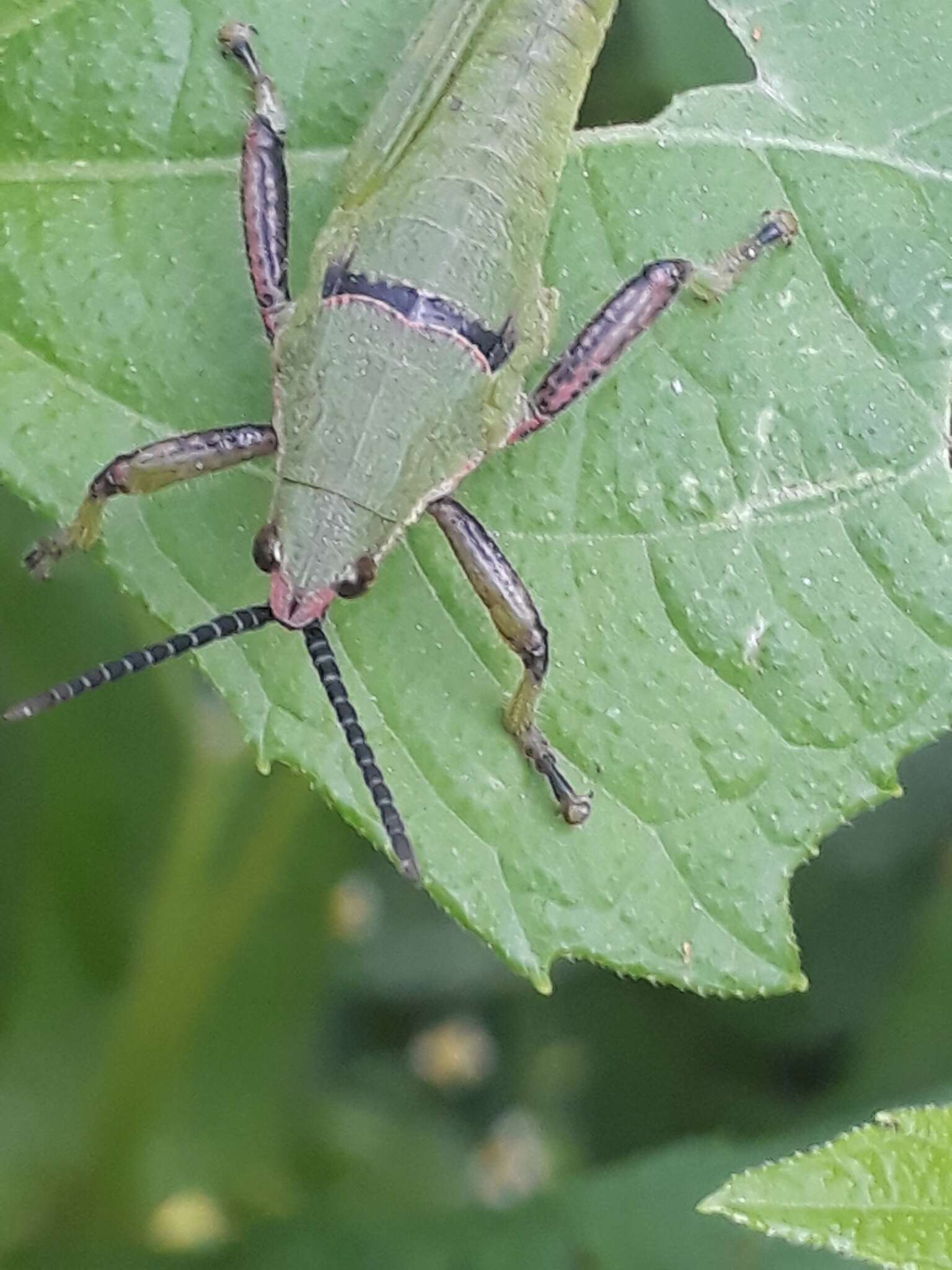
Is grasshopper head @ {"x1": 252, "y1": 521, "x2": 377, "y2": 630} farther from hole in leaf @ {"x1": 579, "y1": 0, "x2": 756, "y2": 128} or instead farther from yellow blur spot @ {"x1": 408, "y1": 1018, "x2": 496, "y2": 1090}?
yellow blur spot @ {"x1": 408, "y1": 1018, "x2": 496, "y2": 1090}

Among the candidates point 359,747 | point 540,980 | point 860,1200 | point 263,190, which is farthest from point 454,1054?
point 263,190

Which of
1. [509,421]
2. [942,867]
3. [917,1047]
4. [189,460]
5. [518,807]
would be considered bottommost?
[917,1047]

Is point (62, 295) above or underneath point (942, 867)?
above

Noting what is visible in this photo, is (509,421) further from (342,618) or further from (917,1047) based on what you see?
(917,1047)

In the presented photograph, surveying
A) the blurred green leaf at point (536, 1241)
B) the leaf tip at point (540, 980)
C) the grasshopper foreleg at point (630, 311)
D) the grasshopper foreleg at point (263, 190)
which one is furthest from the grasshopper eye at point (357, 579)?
the blurred green leaf at point (536, 1241)

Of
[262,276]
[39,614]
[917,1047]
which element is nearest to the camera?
[262,276]

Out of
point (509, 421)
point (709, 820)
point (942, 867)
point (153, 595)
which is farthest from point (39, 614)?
point (942, 867)

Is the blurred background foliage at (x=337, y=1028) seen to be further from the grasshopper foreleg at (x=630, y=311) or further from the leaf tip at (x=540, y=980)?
the leaf tip at (x=540, y=980)
